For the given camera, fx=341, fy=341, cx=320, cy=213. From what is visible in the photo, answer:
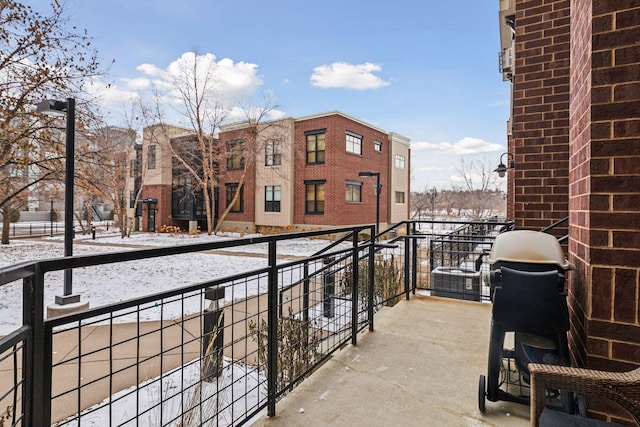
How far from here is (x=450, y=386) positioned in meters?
2.46

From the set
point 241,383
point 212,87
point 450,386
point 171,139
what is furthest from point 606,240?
point 171,139

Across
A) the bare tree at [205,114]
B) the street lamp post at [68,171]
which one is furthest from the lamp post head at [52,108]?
the bare tree at [205,114]

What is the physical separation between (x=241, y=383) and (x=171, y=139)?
1898 centimetres

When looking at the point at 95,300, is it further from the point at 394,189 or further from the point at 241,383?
the point at 394,189

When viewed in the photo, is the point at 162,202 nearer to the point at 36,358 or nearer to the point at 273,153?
the point at 273,153

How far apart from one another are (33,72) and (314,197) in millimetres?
12719

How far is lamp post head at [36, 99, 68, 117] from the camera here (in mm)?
5746

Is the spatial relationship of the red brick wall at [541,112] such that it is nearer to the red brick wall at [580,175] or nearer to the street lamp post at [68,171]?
the red brick wall at [580,175]

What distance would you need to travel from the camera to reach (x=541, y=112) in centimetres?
362

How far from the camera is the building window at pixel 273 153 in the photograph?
19.4 metres

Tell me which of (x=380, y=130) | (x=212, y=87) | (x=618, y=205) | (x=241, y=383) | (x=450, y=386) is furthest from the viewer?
(x=380, y=130)

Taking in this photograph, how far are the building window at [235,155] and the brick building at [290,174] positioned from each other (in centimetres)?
6

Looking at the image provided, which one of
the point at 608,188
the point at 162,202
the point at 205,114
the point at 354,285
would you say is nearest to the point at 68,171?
the point at 354,285

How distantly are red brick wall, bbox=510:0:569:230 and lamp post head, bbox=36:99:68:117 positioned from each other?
6.97m
